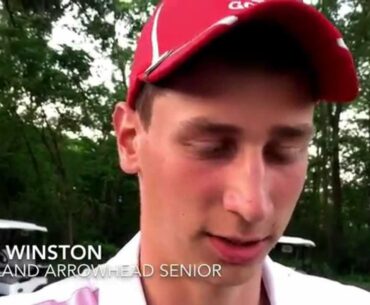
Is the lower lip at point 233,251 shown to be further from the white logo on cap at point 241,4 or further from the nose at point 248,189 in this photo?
the white logo on cap at point 241,4

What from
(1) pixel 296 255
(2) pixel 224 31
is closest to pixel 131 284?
(2) pixel 224 31

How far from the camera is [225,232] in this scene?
2.24 ft

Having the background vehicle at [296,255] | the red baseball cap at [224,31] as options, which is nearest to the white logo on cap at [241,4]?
the red baseball cap at [224,31]

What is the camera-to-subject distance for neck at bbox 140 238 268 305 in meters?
0.77

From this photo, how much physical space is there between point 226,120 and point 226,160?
4 cm

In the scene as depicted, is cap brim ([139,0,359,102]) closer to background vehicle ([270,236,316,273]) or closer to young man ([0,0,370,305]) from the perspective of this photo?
young man ([0,0,370,305])

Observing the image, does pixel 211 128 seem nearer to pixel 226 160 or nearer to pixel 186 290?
pixel 226 160

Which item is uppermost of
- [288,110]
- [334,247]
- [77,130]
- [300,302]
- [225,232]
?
[77,130]

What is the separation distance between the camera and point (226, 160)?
26.8 inches

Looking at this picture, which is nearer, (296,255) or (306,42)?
(306,42)

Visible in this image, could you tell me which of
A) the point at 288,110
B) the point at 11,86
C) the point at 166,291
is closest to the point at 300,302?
the point at 166,291

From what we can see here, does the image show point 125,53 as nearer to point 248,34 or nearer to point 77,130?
point 77,130

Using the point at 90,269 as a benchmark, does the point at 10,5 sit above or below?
above

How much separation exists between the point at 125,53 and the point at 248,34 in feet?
30.8
